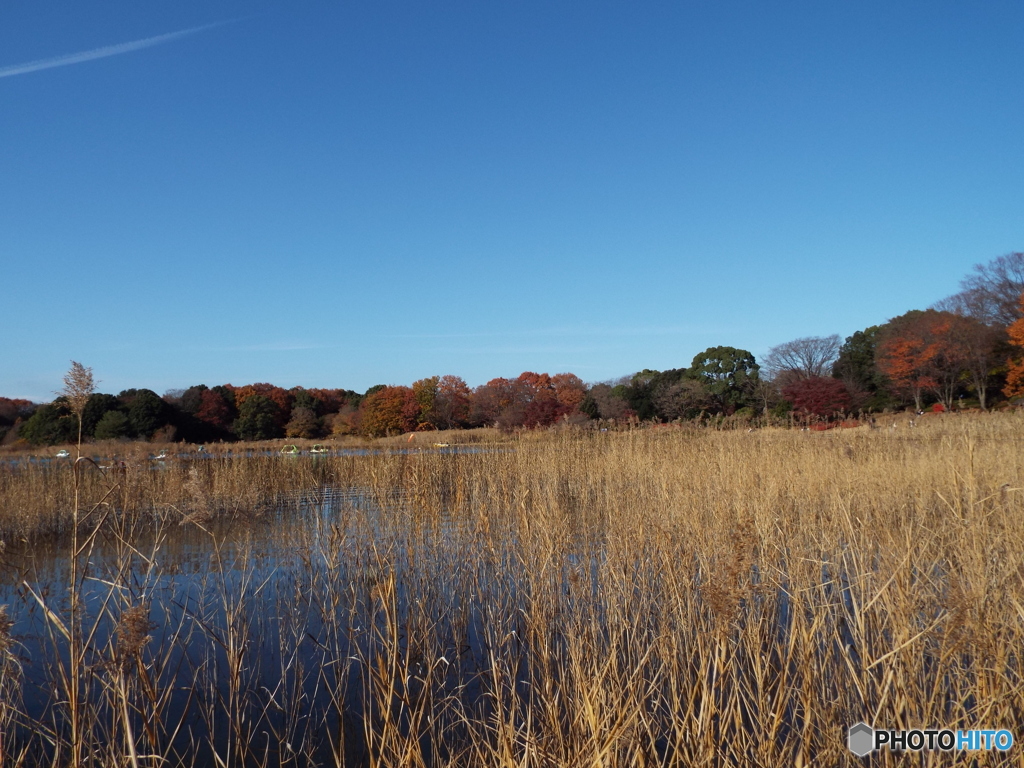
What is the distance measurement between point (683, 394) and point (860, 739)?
34316 millimetres

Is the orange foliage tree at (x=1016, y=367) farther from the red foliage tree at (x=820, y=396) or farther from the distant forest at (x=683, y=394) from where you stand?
the red foliage tree at (x=820, y=396)

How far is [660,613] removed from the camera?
11.3ft

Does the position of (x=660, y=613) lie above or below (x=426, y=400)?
below

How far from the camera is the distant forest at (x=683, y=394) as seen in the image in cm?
2944

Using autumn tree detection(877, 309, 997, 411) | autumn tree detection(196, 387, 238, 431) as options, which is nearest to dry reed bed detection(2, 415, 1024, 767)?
autumn tree detection(877, 309, 997, 411)

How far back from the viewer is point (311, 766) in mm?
2613

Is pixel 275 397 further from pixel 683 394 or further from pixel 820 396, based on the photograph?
Result: pixel 820 396

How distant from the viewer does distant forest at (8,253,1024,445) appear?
29438 mm

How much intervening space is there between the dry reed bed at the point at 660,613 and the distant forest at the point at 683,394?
45.1 feet

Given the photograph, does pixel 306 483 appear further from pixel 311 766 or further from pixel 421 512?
pixel 311 766

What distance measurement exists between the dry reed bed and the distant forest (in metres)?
13.7

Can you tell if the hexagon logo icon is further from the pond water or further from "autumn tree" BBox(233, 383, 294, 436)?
"autumn tree" BBox(233, 383, 294, 436)

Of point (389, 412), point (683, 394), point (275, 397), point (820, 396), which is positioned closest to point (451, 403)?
point (389, 412)

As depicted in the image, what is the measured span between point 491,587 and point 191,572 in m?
2.91
